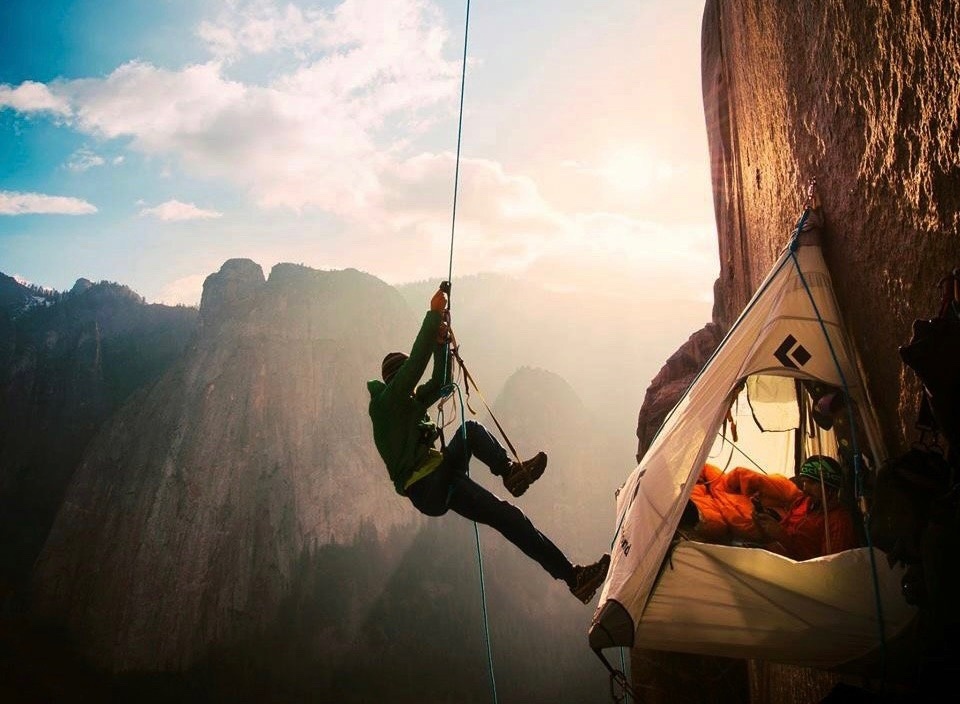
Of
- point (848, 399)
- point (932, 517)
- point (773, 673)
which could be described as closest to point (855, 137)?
point (848, 399)

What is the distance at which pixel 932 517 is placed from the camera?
220 cm

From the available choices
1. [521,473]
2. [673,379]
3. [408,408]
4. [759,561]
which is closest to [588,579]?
[521,473]

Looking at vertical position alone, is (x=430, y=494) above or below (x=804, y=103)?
below

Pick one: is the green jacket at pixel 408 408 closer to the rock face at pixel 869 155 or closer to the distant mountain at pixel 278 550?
the rock face at pixel 869 155

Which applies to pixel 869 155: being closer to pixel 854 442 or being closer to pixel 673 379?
pixel 854 442

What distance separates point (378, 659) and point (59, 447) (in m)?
29.5

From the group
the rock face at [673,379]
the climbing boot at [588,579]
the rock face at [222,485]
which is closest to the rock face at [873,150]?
the climbing boot at [588,579]

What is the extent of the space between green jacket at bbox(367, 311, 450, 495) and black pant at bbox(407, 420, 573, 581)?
202mm

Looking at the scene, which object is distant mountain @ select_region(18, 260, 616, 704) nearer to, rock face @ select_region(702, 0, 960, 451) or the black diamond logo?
the black diamond logo

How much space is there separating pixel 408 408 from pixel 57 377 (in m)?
49.2

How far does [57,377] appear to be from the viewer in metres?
39.3

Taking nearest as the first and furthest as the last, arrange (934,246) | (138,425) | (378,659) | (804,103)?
(934,246), (804,103), (378,659), (138,425)

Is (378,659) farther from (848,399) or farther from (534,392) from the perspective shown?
(848,399)

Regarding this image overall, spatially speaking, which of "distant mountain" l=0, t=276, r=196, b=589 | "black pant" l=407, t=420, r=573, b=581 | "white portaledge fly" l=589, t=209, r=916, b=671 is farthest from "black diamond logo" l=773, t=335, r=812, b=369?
"distant mountain" l=0, t=276, r=196, b=589
